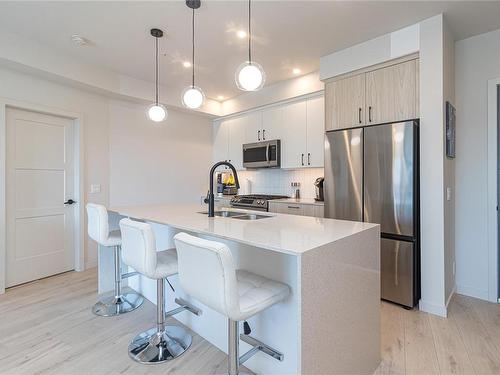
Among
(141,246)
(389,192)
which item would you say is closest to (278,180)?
(389,192)

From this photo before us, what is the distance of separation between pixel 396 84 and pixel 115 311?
342 centimetres

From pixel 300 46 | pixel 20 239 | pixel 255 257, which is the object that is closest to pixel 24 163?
pixel 20 239

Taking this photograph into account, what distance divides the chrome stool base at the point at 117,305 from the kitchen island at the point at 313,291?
1070 millimetres

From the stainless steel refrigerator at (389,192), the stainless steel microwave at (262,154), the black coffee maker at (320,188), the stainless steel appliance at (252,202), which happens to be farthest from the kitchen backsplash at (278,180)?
the stainless steel refrigerator at (389,192)

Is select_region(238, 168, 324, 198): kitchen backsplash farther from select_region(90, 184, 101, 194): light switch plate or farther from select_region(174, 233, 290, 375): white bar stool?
select_region(174, 233, 290, 375): white bar stool

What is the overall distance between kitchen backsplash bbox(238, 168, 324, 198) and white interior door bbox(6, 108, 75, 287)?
8.87 ft

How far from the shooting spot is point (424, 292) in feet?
8.39

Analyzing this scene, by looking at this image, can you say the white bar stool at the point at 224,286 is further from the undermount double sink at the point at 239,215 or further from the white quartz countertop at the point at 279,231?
the undermount double sink at the point at 239,215

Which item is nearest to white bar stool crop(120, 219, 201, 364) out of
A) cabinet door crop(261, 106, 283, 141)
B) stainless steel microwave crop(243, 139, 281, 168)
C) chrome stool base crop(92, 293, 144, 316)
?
chrome stool base crop(92, 293, 144, 316)

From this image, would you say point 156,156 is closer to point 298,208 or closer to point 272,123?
point 272,123

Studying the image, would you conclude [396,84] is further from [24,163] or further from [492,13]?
[24,163]

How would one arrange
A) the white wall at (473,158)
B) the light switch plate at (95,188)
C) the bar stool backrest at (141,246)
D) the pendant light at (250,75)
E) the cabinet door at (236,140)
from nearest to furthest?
1. the bar stool backrest at (141,246)
2. the pendant light at (250,75)
3. the white wall at (473,158)
4. the light switch plate at (95,188)
5. the cabinet door at (236,140)

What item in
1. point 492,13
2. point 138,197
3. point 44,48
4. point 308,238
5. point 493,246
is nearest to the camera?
point 308,238

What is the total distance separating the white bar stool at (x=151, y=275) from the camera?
176 cm
